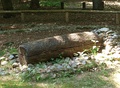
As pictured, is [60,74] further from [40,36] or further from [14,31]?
[14,31]

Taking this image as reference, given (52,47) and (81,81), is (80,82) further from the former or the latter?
(52,47)

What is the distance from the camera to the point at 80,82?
532 cm

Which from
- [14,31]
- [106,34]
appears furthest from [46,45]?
[14,31]

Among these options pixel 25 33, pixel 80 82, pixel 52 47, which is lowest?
pixel 80 82

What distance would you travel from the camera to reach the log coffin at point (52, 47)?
657cm

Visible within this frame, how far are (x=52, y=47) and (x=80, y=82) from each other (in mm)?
1638

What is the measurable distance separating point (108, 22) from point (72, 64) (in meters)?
6.39

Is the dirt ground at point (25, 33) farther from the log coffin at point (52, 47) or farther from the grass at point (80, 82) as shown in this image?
the grass at point (80, 82)

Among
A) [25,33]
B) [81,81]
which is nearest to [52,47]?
[81,81]

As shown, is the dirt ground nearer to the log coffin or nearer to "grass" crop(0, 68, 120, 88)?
the log coffin

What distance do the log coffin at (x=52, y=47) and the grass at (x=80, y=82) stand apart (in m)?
0.97

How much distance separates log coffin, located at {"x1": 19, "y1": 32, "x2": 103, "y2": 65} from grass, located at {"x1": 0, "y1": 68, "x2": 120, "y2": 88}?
97 centimetres

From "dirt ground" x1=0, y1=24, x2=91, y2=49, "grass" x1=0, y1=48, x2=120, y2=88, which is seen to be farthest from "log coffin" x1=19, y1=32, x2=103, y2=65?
"dirt ground" x1=0, y1=24, x2=91, y2=49

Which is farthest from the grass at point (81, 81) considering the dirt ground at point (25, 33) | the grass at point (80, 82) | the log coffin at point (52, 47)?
the dirt ground at point (25, 33)
